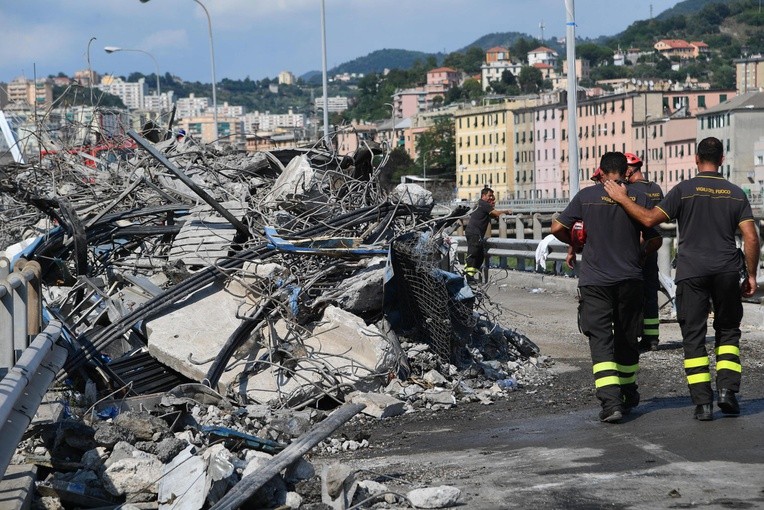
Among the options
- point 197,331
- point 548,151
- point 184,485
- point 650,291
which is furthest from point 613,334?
point 548,151

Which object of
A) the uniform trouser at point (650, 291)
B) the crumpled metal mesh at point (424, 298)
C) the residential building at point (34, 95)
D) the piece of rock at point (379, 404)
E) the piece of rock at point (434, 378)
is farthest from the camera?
the residential building at point (34, 95)

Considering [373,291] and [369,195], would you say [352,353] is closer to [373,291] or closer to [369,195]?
[373,291]

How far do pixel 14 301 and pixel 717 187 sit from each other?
460cm

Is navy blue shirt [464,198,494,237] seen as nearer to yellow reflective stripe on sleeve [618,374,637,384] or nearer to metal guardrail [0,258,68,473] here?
yellow reflective stripe on sleeve [618,374,637,384]

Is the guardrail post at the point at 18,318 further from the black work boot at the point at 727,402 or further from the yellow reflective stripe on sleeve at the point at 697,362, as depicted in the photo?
the black work boot at the point at 727,402

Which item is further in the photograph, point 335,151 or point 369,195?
point 335,151

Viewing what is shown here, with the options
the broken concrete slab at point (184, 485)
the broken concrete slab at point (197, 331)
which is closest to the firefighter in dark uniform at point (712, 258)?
the broken concrete slab at point (184, 485)

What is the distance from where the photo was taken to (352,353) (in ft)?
34.7

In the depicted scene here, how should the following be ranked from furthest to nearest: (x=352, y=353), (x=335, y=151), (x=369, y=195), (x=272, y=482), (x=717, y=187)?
(x=335, y=151) < (x=369, y=195) < (x=352, y=353) < (x=717, y=187) < (x=272, y=482)

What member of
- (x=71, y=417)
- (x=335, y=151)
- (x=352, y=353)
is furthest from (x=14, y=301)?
(x=335, y=151)

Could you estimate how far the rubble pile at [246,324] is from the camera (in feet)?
26.1

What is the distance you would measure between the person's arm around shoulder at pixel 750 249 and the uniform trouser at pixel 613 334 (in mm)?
724

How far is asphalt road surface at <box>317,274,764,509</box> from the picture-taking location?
6.48 meters

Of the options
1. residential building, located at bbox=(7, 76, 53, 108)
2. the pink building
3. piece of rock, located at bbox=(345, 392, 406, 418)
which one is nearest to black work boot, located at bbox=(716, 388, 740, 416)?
piece of rock, located at bbox=(345, 392, 406, 418)
